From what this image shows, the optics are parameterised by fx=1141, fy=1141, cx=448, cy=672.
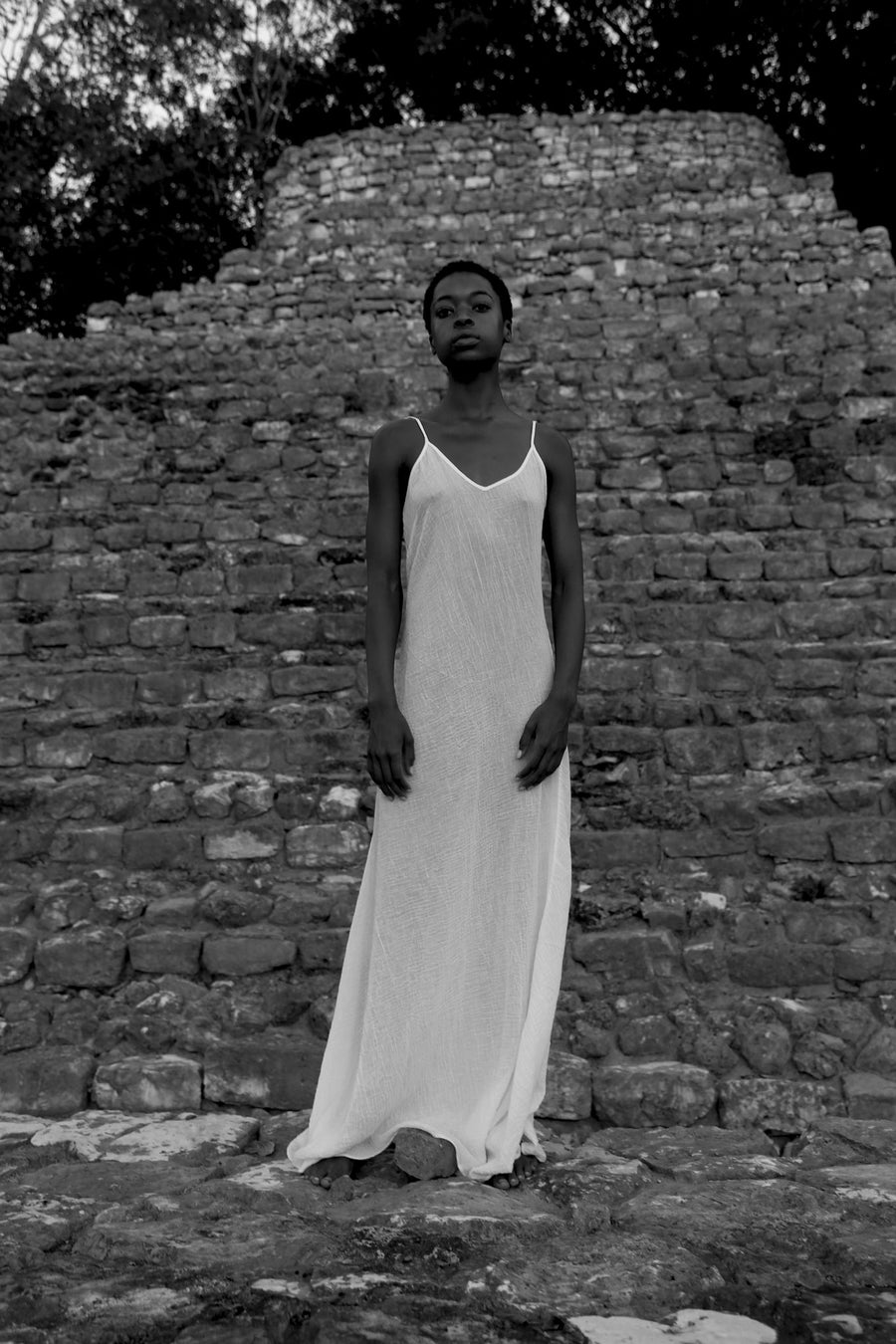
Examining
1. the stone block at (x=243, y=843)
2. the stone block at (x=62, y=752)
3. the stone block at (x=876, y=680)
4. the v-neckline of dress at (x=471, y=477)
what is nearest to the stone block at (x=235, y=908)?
the stone block at (x=243, y=843)

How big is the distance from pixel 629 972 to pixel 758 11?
16.7 meters

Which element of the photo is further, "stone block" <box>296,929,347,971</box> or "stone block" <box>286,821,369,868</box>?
"stone block" <box>286,821,369,868</box>

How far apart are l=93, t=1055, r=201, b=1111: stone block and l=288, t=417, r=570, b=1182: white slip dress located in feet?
2.63

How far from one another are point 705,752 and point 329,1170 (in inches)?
92.1

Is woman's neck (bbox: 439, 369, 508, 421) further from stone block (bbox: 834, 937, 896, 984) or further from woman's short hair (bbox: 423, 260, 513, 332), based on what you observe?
stone block (bbox: 834, 937, 896, 984)

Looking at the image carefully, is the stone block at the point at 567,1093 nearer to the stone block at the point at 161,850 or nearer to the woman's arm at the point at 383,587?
the woman's arm at the point at 383,587

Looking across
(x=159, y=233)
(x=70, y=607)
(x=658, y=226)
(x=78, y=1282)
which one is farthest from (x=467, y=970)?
(x=159, y=233)

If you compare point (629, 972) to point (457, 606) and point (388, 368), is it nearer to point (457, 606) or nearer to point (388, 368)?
point (457, 606)

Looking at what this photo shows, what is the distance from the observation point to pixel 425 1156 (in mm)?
2221

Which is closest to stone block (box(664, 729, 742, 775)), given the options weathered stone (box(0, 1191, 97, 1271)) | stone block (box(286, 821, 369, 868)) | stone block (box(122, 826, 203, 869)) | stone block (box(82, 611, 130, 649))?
stone block (box(286, 821, 369, 868))

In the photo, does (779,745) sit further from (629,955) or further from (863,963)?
(629,955)

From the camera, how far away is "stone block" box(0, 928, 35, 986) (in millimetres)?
3479

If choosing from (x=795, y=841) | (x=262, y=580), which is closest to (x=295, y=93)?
(x=262, y=580)

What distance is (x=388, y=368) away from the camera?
6.77 metres
